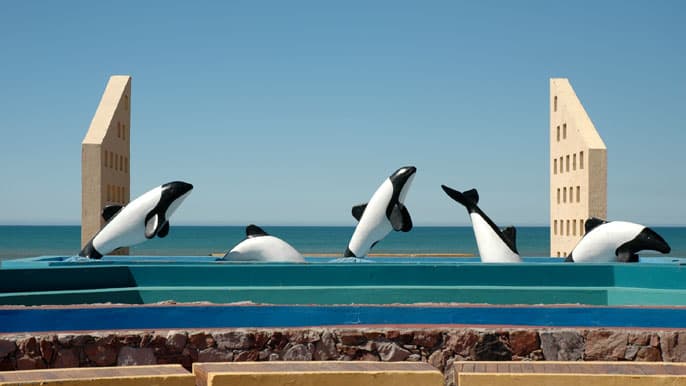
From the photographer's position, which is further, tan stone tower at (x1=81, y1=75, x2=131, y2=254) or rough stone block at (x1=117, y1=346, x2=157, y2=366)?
tan stone tower at (x1=81, y1=75, x2=131, y2=254)

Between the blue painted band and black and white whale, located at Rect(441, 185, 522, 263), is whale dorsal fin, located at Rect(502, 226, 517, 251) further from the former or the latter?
the blue painted band

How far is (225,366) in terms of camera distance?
5234 millimetres

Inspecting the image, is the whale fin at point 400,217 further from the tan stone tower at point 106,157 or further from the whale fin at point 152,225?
the tan stone tower at point 106,157

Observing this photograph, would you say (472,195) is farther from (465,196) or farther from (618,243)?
(618,243)

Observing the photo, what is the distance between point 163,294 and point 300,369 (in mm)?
7468

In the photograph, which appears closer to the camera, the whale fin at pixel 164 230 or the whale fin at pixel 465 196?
the whale fin at pixel 164 230

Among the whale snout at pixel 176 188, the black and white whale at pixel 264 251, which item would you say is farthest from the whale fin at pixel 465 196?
the whale snout at pixel 176 188

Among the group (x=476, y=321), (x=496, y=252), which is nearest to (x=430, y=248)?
(x=496, y=252)

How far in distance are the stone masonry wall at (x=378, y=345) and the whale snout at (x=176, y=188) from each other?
23.8ft

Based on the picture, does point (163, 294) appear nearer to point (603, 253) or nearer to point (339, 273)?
point (339, 273)

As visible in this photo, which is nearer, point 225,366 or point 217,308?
point 225,366

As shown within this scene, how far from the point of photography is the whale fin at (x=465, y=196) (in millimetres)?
15852

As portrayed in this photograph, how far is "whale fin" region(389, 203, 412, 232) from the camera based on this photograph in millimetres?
15758

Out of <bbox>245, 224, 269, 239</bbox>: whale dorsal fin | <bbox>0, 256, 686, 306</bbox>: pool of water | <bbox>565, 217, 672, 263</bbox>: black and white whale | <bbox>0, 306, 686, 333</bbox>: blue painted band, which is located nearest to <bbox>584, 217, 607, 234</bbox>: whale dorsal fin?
<bbox>565, 217, 672, 263</bbox>: black and white whale
